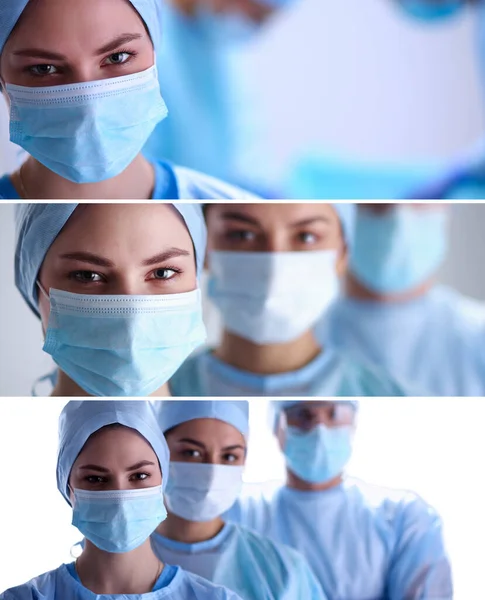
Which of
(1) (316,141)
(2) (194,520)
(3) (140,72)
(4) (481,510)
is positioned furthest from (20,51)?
(4) (481,510)

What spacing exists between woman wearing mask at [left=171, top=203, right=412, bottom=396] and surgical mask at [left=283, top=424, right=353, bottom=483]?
0.09m

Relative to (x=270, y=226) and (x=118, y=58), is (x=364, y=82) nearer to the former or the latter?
(x=270, y=226)

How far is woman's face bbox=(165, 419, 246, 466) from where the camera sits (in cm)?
148

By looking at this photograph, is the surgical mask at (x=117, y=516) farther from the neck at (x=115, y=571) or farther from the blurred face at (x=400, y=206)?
the blurred face at (x=400, y=206)

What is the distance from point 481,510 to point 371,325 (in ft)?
1.35

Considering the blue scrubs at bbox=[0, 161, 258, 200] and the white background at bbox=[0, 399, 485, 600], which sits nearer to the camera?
the blue scrubs at bbox=[0, 161, 258, 200]

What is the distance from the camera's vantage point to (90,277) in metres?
1.36

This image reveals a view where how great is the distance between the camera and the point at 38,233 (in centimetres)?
136

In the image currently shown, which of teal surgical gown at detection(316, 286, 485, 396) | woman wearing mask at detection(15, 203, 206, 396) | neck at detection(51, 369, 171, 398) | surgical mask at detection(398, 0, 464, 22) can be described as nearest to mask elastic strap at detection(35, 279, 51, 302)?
woman wearing mask at detection(15, 203, 206, 396)

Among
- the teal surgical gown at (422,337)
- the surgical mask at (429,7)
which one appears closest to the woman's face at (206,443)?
the teal surgical gown at (422,337)

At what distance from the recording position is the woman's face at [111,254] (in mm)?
1352

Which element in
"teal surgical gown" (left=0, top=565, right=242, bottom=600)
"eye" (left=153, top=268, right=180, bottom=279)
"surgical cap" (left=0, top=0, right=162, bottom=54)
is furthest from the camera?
"teal surgical gown" (left=0, top=565, right=242, bottom=600)

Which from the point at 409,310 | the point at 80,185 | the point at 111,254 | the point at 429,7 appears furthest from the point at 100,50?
the point at 409,310

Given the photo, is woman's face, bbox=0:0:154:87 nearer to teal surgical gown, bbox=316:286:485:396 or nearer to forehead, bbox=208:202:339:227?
forehead, bbox=208:202:339:227
